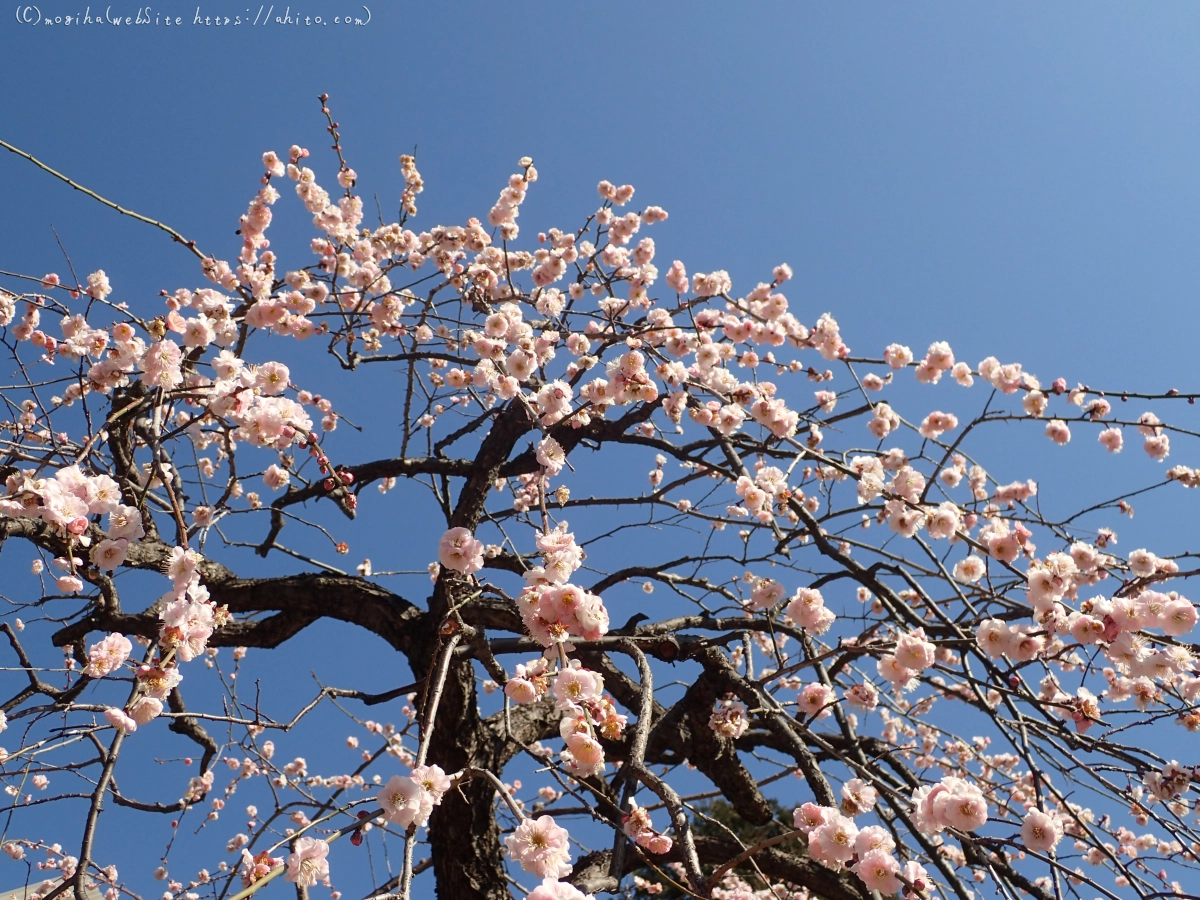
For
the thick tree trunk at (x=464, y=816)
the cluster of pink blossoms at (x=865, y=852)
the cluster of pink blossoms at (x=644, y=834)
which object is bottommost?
the cluster of pink blossoms at (x=865, y=852)

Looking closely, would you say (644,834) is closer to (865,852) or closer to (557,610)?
(865,852)

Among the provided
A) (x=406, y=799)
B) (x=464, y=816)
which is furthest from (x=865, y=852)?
(x=464, y=816)

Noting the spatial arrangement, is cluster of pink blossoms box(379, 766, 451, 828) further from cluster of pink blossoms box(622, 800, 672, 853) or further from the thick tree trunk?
the thick tree trunk

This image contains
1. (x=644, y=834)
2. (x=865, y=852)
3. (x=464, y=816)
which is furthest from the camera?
(x=464, y=816)

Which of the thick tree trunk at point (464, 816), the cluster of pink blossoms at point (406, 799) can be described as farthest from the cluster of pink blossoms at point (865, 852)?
the thick tree trunk at point (464, 816)

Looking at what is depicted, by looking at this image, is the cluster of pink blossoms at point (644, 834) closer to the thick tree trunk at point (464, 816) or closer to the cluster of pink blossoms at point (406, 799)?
the cluster of pink blossoms at point (406, 799)

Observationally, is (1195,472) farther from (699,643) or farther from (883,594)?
(699,643)

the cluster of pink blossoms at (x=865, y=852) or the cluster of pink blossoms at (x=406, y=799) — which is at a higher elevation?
the cluster of pink blossoms at (x=406, y=799)

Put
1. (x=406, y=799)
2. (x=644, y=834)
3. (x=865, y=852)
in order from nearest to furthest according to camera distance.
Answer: (x=406, y=799) → (x=865, y=852) → (x=644, y=834)

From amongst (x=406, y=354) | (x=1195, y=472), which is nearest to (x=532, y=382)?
(x=406, y=354)

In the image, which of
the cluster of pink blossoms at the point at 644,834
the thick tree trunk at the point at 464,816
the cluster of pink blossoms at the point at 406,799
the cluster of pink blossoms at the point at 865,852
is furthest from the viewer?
the thick tree trunk at the point at 464,816

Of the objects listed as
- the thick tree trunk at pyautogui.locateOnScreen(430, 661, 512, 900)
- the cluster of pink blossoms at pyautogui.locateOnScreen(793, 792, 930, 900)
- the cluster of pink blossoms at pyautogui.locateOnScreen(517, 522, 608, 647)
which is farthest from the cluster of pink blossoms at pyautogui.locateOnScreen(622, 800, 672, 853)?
the thick tree trunk at pyautogui.locateOnScreen(430, 661, 512, 900)

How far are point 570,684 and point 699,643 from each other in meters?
1.38

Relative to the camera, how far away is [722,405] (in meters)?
3.80
